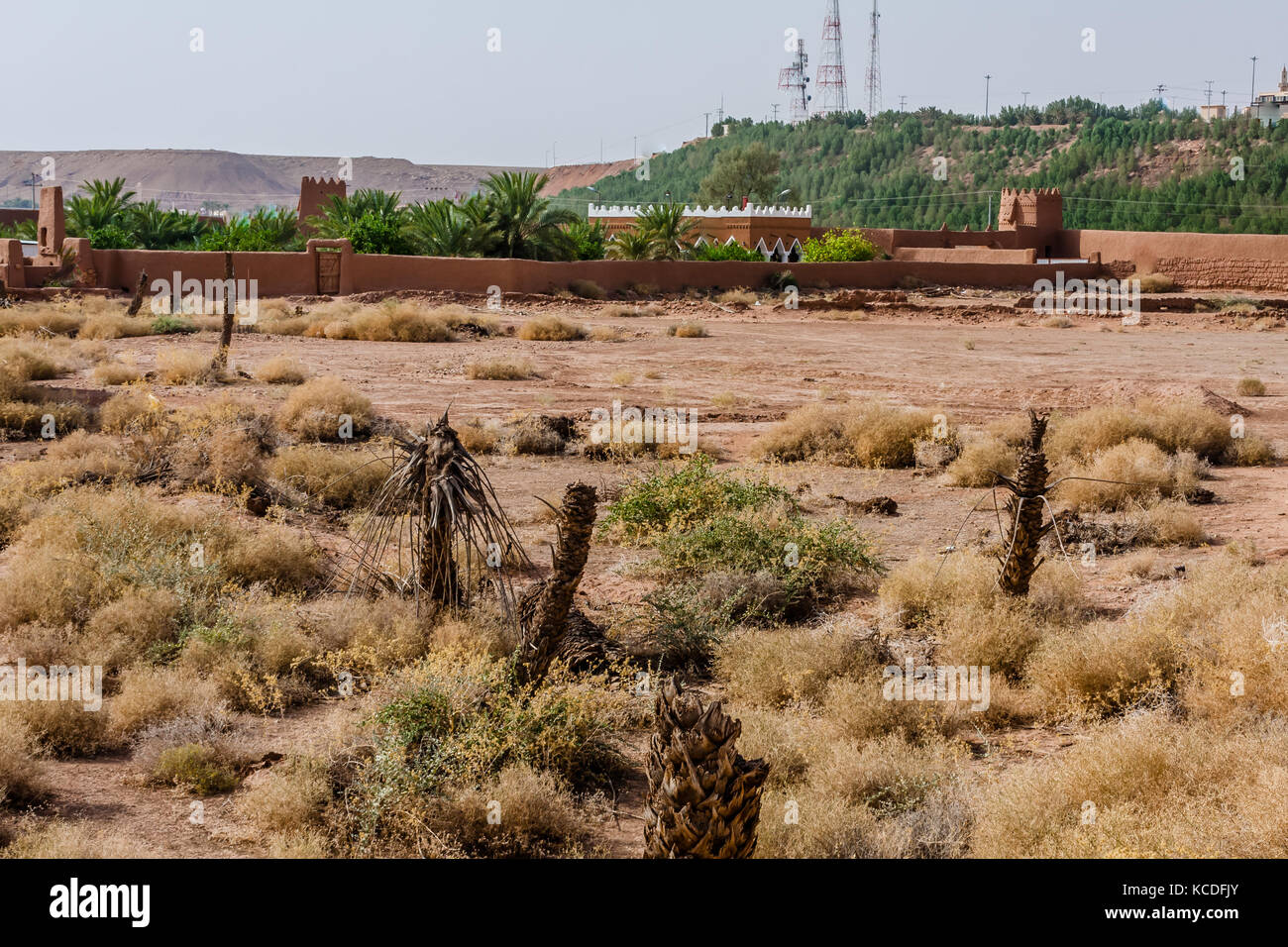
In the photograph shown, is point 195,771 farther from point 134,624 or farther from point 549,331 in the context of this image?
point 549,331

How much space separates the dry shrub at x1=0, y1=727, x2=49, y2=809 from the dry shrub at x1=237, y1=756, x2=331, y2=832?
835 millimetres

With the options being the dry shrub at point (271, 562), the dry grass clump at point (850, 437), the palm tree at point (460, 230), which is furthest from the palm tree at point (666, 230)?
the dry shrub at point (271, 562)

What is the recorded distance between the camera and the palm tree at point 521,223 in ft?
108

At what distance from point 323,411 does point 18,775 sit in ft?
28.7

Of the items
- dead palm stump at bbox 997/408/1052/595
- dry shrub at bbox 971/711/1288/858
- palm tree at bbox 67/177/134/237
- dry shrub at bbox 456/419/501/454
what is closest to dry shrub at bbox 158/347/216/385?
dry shrub at bbox 456/419/501/454

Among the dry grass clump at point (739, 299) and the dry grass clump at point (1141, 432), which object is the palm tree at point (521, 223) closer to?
the dry grass clump at point (739, 299)

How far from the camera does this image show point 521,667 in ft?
20.6

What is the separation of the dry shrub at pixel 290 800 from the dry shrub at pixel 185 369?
1254 cm

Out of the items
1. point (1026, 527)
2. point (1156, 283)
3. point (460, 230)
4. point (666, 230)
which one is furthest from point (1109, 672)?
point (1156, 283)

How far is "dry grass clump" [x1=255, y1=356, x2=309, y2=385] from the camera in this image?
55.9ft

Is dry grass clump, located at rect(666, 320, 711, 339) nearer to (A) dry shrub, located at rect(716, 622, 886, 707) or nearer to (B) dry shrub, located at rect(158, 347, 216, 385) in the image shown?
(B) dry shrub, located at rect(158, 347, 216, 385)
